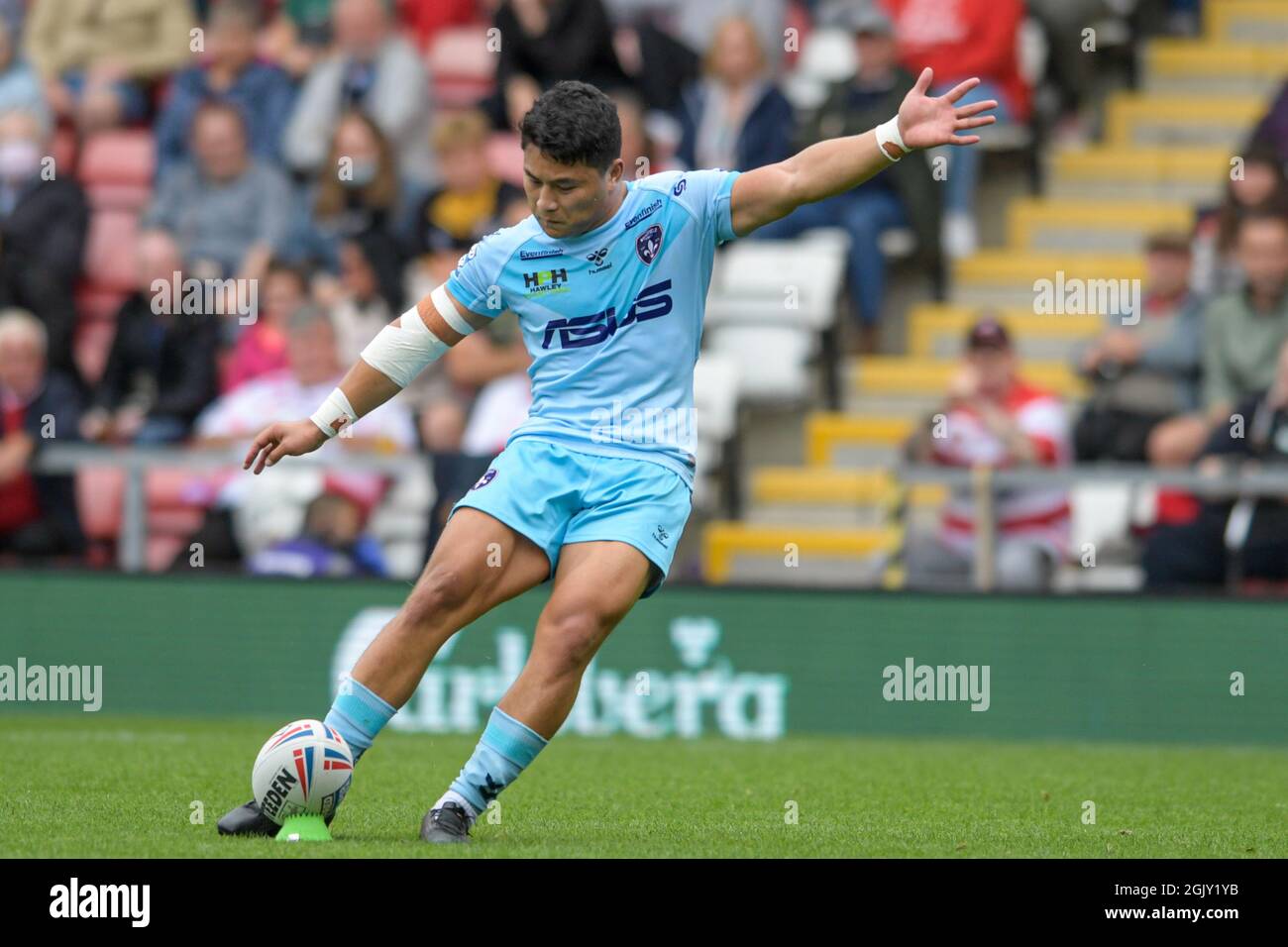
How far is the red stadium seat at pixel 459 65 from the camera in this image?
17234 mm

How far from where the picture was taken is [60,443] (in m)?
13.8

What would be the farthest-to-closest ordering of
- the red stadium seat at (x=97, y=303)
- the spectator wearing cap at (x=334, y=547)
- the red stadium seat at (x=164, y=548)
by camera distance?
the red stadium seat at (x=97, y=303) < the red stadium seat at (x=164, y=548) < the spectator wearing cap at (x=334, y=547)

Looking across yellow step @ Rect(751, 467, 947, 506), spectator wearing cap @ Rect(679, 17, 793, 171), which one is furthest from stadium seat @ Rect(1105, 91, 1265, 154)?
yellow step @ Rect(751, 467, 947, 506)

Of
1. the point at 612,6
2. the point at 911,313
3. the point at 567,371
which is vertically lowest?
the point at 567,371

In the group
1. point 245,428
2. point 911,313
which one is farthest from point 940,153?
point 245,428

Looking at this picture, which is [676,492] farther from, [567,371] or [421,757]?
[421,757]

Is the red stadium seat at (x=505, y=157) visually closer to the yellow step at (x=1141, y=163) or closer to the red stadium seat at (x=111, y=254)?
the red stadium seat at (x=111, y=254)

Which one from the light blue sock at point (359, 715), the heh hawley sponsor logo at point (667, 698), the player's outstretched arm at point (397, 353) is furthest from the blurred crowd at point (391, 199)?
the light blue sock at point (359, 715)

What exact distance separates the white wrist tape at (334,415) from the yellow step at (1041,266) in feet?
30.3

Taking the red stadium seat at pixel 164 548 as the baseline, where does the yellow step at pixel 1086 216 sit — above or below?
above

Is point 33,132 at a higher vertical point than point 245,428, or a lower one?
higher
